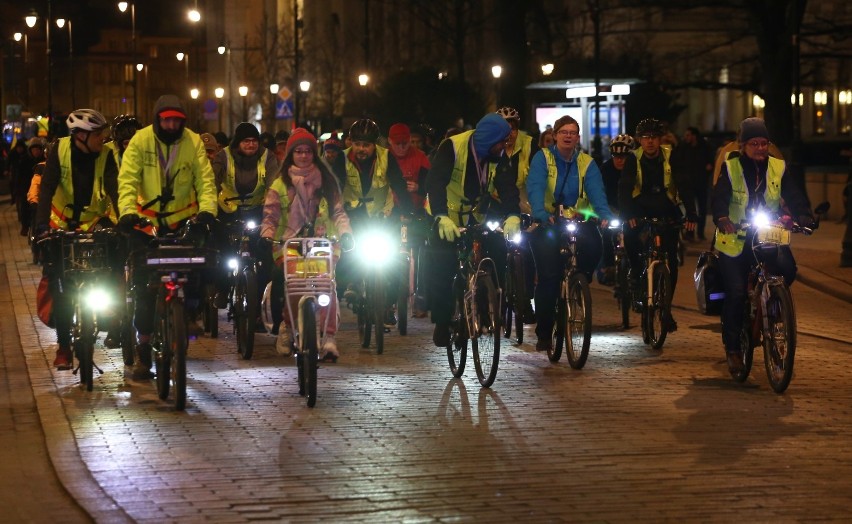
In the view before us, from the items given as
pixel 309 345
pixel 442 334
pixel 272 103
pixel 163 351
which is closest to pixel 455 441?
pixel 309 345

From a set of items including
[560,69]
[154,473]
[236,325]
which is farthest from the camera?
[560,69]

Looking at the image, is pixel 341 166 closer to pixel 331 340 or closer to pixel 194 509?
pixel 331 340

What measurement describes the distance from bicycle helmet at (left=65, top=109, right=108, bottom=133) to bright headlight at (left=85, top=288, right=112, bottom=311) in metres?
1.14

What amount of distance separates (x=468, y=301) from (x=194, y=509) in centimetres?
403

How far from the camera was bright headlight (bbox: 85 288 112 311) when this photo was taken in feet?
36.9

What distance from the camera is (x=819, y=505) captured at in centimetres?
746

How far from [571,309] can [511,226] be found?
108 cm

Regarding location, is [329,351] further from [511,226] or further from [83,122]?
[83,122]

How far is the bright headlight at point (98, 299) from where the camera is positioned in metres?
11.3

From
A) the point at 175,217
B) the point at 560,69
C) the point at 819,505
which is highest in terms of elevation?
the point at 560,69

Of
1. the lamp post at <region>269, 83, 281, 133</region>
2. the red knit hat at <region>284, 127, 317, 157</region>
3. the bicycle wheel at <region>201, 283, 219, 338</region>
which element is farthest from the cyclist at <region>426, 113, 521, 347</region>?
the lamp post at <region>269, 83, 281, 133</region>

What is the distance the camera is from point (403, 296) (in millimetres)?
14352

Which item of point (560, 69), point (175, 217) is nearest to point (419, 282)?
point (175, 217)

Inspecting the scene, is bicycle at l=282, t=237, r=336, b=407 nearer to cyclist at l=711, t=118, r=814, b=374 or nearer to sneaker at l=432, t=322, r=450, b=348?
sneaker at l=432, t=322, r=450, b=348
